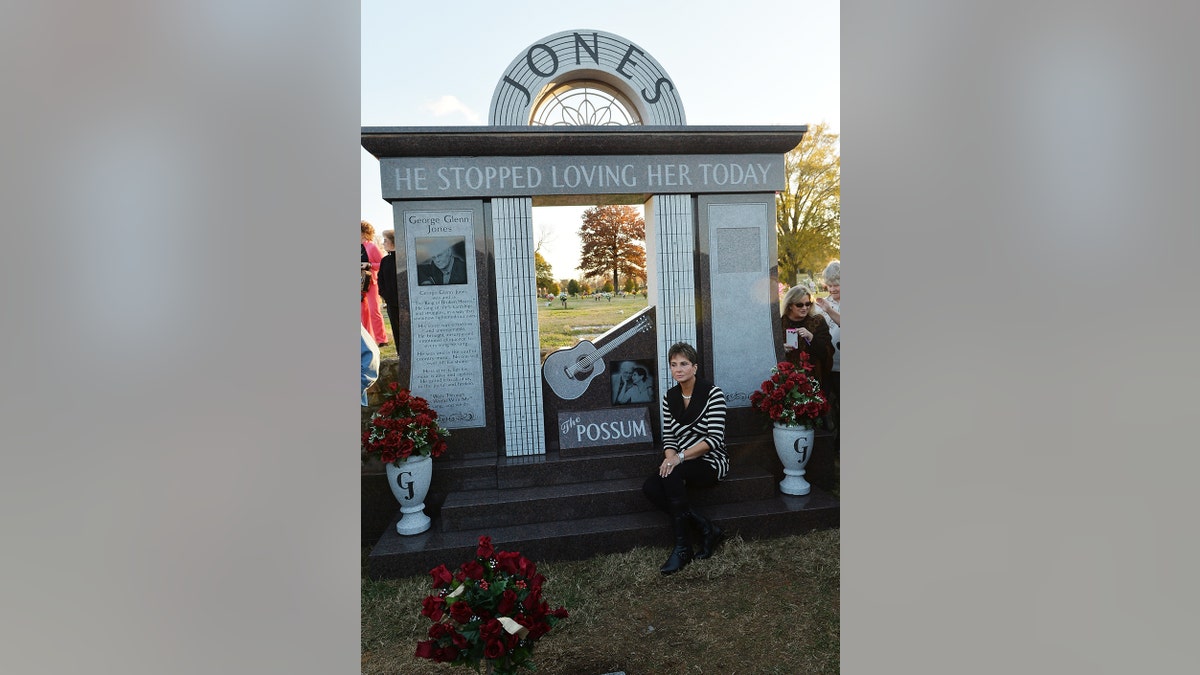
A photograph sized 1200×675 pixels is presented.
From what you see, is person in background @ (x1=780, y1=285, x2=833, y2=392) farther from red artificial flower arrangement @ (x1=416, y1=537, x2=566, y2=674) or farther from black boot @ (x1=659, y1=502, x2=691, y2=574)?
red artificial flower arrangement @ (x1=416, y1=537, x2=566, y2=674)

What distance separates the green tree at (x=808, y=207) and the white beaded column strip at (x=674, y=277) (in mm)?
10099

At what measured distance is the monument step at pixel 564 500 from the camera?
179 inches

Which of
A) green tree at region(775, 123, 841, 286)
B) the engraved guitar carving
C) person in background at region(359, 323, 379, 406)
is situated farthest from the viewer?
green tree at region(775, 123, 841, 286)

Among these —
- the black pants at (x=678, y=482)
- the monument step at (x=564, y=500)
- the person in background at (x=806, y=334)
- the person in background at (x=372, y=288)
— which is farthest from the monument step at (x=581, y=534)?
the person in background at (x=372, y=288)

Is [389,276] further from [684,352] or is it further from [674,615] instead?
[674,615]

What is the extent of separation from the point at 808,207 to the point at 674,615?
13.4m

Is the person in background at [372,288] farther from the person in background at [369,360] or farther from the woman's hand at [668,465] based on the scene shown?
the woman's hand at [668,465]

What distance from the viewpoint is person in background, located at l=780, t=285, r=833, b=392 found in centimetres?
597

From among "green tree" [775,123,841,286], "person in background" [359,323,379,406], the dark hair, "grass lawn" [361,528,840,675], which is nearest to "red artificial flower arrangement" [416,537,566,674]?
"grass lawn" [361,528,840,675]

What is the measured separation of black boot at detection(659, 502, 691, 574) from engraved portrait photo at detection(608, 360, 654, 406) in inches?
56.1

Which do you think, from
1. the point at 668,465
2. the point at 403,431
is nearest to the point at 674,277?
the point at 668,465
